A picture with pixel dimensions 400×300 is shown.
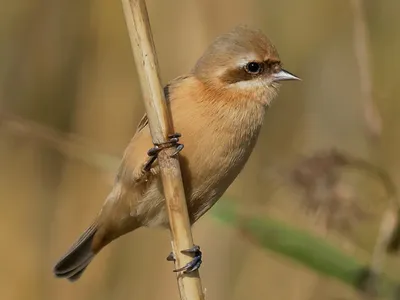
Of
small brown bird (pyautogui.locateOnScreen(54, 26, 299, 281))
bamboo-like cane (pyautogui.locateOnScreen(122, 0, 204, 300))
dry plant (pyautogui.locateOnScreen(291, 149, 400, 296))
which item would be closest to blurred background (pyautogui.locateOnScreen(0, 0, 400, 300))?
dry plant (pyautogui.locateOnScreen(291, 149, 400, 296))

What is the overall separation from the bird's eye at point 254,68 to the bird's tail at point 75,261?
1005 mm

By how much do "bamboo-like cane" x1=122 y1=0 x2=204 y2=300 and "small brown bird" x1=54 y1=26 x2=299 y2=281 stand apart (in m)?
0.34

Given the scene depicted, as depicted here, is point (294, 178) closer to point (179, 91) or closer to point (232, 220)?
point (232, 220)

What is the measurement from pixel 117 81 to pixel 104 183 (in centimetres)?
48

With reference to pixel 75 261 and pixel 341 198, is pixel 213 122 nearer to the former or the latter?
pixel 341 198

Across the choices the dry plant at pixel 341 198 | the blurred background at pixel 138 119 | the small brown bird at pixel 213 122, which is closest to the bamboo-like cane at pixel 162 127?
the small brown bird at pixel 213 122

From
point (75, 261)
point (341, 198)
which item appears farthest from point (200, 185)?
point (75, 261)

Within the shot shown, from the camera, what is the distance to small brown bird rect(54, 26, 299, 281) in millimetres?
2840

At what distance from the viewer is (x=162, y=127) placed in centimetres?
246

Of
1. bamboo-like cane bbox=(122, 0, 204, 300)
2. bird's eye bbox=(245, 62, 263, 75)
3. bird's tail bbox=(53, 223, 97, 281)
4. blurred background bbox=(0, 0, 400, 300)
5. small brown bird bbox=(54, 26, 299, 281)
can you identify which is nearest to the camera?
bamboo-like cane bbox=(122, 0, 204, 300)

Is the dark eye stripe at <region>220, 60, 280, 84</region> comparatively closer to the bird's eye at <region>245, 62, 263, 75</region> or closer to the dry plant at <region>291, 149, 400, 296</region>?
the bird's eye at <region>245, 62, 263, 75</region>

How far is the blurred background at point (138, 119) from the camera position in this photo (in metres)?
3.77

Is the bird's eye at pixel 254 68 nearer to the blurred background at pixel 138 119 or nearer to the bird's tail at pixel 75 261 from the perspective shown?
the blurred background at pixel 138 119

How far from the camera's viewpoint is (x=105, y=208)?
3225 millimetres
